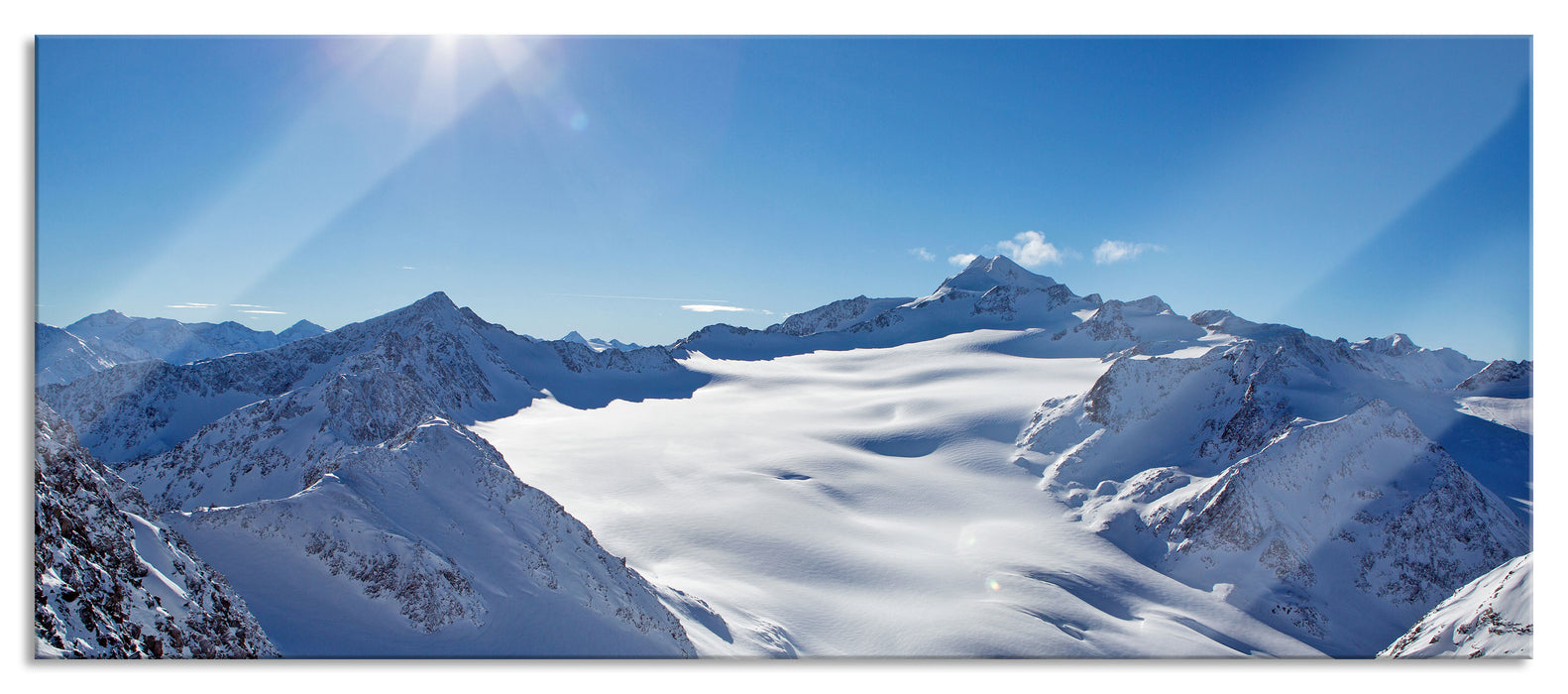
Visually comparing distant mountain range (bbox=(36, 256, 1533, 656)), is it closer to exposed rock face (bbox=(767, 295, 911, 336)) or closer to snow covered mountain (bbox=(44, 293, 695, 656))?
snow covered mountain (bbox=(44, 293, 695, 656))

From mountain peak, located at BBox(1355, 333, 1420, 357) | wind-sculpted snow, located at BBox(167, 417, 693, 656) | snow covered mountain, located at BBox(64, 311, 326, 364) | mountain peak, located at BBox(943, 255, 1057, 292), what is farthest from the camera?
mountain peak, located at BBox(943, 255, 1057, 292)

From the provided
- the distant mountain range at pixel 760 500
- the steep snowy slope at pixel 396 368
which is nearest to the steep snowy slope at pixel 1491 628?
the distant mountain range at pixel 760 500

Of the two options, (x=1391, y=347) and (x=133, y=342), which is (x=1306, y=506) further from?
(x=133, y=342)

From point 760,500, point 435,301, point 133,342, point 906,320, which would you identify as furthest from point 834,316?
point 133,342

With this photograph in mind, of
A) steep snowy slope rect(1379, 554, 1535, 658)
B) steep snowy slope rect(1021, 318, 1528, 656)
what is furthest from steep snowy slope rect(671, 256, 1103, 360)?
steep snowy slope rect(1379, 554, 1535, 658)
